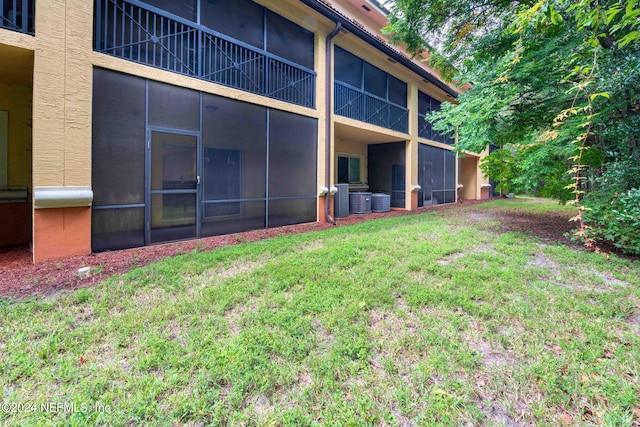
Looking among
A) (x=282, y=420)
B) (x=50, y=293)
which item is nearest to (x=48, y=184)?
(x=50, y=293)

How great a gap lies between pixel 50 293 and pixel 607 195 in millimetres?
8317

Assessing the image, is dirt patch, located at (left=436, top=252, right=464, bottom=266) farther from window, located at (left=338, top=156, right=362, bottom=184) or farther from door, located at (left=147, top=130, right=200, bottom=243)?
window, located at (left=338, top=156, right=362, bottom=184)

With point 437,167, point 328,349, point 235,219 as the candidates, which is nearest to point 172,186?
point 235,219

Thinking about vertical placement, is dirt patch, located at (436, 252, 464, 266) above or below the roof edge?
below

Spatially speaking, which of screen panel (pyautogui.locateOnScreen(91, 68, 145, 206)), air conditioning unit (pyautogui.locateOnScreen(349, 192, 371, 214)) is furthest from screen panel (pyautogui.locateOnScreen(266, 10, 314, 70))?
air conditioning unit (pyautogui.locateOnScreen(349, 192, 371, 214))

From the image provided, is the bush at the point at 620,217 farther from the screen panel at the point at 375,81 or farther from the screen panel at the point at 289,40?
the screen panel at the point at 375,81

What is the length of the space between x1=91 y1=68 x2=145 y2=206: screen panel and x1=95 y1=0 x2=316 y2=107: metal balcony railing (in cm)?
61

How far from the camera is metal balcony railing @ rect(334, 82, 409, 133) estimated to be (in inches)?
368

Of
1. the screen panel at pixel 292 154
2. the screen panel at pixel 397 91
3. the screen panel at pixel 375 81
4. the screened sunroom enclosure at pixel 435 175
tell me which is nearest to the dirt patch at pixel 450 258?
the screen panel at pixel 292 154

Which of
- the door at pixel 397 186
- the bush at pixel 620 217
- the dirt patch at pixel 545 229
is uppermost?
the door at pixel 397 186

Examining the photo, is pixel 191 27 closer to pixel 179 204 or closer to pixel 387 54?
pixel 179 204

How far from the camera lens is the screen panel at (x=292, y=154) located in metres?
7.14

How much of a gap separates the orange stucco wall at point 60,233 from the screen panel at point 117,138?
359 millimetres

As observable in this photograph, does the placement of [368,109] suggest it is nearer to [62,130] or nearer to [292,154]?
[292,154]
